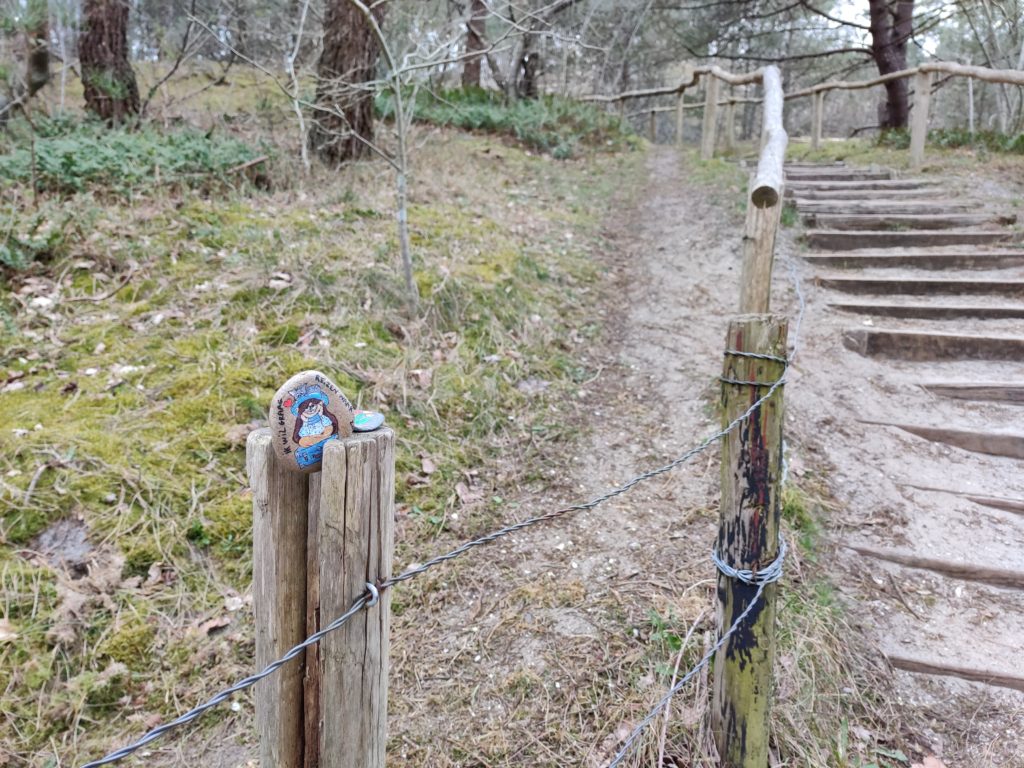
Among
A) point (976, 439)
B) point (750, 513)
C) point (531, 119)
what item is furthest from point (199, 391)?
Answer: point (531, 119)

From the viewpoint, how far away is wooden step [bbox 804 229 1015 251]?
5.82 metres

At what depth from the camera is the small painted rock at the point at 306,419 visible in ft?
3.64

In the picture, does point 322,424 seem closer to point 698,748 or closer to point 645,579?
point 698,748

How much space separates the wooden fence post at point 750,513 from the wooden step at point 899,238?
5441 mm

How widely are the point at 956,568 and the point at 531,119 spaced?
1042 cm

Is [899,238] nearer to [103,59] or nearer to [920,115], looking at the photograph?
[920,115]

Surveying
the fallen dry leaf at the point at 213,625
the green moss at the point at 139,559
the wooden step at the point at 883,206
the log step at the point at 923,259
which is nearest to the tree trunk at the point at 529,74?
the wooden step at the point at 883,206

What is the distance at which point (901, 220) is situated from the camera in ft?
21.0

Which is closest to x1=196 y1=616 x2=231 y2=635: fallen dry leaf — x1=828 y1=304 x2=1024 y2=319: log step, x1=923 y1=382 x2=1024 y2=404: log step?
x1=923 y1=382 x2=1024 y2=404: log step

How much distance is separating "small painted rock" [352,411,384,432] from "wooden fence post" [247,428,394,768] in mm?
30

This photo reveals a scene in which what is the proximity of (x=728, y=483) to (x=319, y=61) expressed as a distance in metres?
7.05

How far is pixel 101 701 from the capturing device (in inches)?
90.4

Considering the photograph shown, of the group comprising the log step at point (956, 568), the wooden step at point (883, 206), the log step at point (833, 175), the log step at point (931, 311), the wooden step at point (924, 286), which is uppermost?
the log step at point (833, 175)

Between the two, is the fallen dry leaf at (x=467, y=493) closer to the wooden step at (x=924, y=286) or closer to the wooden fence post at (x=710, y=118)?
the wooden step at (x=924, y=286)
